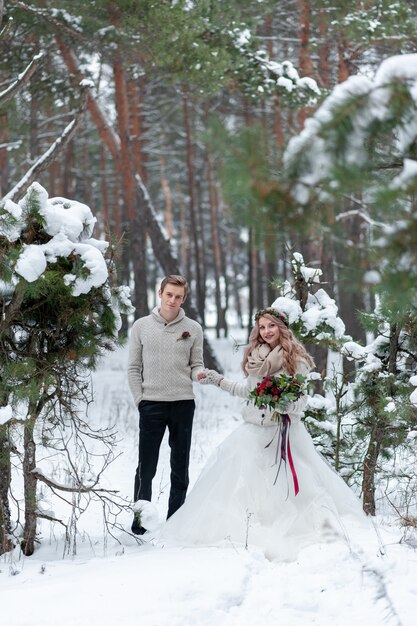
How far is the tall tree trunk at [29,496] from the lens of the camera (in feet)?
15.9

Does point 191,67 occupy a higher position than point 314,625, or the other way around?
point 191,67

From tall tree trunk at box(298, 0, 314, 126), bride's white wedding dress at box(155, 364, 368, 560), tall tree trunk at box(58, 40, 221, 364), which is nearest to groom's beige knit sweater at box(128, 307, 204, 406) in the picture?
bride's white wedding dress at box(155, 364, 368, 560)

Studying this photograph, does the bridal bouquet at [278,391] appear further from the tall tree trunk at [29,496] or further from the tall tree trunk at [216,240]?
the tall tree trunk at [216,240]

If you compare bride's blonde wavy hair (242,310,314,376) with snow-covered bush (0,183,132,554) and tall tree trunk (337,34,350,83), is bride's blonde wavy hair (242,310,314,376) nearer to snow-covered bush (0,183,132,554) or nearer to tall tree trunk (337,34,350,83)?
snow-covered bush (0,183,132,554)

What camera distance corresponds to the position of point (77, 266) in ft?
15.0

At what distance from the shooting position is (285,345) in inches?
200

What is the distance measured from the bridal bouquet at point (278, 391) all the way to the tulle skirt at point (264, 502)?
0.38 m

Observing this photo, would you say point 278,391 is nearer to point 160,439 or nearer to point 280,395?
point 280,395

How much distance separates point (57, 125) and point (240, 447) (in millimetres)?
15687

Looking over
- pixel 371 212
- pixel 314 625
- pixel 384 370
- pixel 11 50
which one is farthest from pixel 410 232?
pixel 11 50

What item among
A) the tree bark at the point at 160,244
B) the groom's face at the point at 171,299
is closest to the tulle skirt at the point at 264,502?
the groom's face at the point at 171,299

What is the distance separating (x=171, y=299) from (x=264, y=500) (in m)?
1.65

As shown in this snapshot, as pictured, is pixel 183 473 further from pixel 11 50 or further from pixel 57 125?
pixel 57 125

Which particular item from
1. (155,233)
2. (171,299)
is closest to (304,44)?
(155,233)
